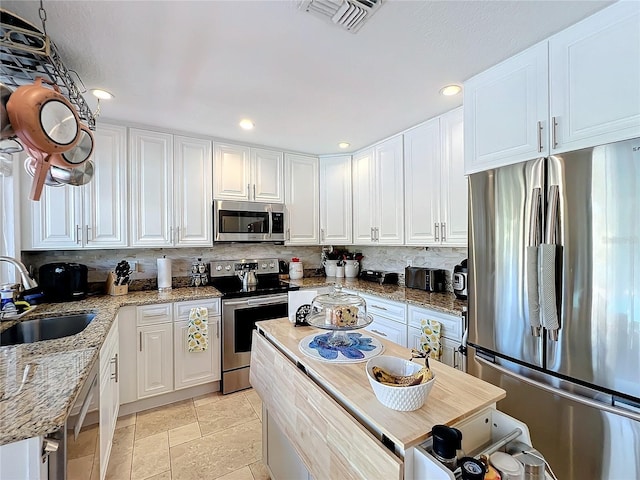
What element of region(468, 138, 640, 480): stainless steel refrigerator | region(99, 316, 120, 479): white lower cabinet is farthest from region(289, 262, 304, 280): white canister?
region(468, 138, 640, 480): stainless steel refrigerator

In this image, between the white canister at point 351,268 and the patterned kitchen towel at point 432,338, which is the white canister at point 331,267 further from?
the patterned kitchen towel at point 432,338

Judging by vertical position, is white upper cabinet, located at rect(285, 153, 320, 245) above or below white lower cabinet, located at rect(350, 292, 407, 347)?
above

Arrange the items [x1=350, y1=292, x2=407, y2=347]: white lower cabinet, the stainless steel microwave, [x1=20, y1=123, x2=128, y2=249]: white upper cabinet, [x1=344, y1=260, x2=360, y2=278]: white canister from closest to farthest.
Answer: [x1=20, y1=123, x2=128, y2=249]: white upper cabinet, [x1=350, y1=292, x2=407, y2=347]: white lower cabinet, the stainless steel microwave, [x1=344, y1=260, x2=360, y2=278]: white canister

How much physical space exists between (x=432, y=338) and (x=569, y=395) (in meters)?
0.95

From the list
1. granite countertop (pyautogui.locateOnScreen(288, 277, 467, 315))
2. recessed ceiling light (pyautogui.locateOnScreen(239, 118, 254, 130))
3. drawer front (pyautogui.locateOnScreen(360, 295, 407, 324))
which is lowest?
drawer front (pyautogui.locateOnScreen(360, 295, 407, 324))

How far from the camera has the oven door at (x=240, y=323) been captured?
2.84 metres

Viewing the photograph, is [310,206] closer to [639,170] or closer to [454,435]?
[639,170]

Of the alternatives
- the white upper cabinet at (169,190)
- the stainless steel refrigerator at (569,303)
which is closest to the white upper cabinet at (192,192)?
the white upper cabinet at (169,190)

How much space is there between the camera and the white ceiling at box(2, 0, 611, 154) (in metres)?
1.36

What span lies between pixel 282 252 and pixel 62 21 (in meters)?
2.90

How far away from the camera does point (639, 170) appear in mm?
1221

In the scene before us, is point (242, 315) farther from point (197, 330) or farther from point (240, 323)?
point (197, 330)

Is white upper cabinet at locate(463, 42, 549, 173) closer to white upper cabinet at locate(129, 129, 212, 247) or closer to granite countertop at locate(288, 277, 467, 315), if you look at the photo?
granite countertop at locate(288, 277, 467, 315)

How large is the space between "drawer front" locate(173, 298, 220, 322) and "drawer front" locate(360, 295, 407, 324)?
1.52m
